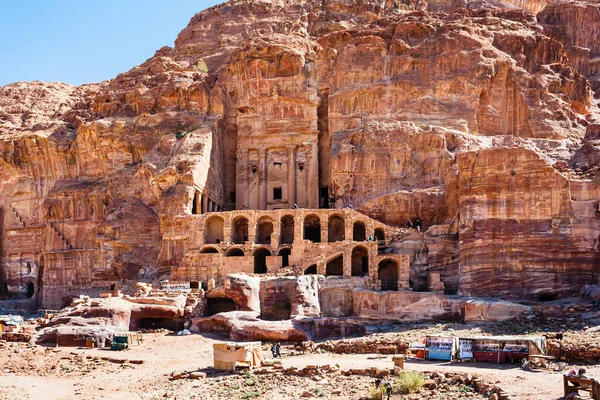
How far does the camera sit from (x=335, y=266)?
56.5 m

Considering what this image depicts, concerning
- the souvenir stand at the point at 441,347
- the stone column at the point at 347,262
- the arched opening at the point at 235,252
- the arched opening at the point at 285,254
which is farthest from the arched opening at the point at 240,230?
the souvenir stand at the point at 441,347

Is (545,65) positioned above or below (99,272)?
above

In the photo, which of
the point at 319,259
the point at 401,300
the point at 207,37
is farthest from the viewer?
the point at 207,37

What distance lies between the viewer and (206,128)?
6825 centimetres

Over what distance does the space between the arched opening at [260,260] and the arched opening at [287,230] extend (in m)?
3.00

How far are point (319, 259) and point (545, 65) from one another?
3505 centimetres

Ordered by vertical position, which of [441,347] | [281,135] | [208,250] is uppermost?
[281,135]

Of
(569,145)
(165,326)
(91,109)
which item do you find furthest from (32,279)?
(569,145)

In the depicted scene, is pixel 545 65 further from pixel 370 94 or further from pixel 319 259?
pixel 319 259

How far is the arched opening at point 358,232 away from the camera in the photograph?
59.7m

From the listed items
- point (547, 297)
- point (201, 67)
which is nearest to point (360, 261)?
point (547, 297)

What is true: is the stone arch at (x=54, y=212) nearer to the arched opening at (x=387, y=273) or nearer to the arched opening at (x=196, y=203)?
the arched opening at (x=196, y=203)

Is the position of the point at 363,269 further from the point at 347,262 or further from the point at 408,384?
the point at 408,384

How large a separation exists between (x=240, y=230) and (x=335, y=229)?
27.7ft
